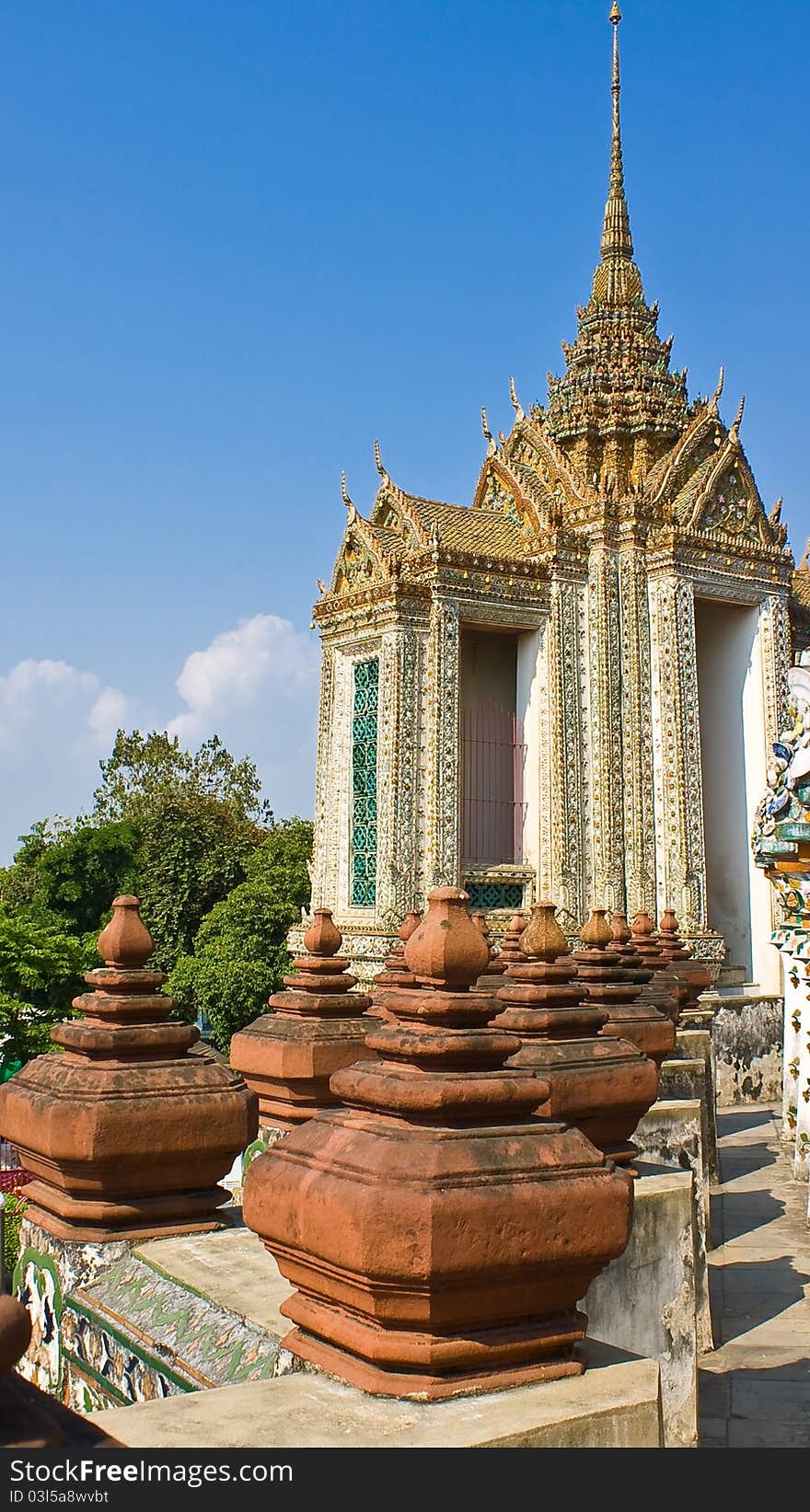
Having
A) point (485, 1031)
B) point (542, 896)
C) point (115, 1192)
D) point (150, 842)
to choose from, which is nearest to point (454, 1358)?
point (485, 1031)

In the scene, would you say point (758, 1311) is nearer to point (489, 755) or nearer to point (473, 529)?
point (489, 755)

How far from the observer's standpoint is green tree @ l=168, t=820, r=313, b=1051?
22469 millimetres

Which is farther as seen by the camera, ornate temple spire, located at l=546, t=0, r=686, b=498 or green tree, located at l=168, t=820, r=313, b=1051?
green tree, located at l=168, t=820, r=313, b=1051

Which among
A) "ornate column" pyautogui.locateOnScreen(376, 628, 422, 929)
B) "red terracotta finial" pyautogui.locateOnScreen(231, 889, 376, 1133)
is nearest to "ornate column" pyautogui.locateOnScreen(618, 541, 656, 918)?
"ornate column" pyautogui.locateOnScreen(376, 628, 422, 929)

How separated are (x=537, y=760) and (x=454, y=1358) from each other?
13.9m

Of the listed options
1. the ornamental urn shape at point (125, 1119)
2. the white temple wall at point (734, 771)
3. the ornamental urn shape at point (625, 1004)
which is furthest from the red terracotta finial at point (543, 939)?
the white temple wall at point (734, 771)

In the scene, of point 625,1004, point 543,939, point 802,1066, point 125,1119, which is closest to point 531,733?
point 802,1066

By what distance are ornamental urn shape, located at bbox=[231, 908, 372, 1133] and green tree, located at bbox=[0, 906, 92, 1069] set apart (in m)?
11.1

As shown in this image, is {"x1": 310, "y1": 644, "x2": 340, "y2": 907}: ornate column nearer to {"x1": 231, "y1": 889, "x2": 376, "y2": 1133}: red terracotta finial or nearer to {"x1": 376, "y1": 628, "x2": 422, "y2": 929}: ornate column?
{"x1": 376, "y1": 628, "x2": 422, "y2": 929}: ornate column

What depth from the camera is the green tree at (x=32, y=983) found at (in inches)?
647

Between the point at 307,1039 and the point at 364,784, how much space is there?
10709 millimetres
